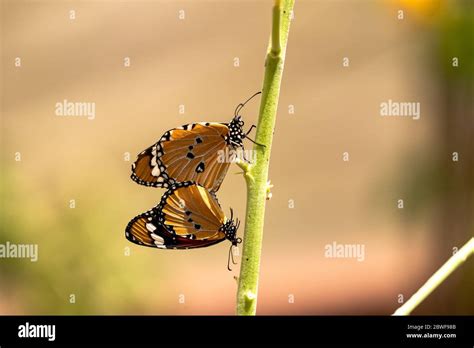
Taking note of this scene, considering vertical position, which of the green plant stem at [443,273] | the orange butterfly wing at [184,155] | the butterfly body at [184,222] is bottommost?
the green plant stem at [443,273]

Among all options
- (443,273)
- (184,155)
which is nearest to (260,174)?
(443,273)

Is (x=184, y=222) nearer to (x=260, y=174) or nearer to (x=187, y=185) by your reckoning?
(x=187, y=185)

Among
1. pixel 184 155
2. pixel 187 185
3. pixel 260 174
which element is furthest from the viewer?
pixel 184 155

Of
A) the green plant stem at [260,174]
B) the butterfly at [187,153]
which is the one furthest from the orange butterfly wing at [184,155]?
the green plant stem at [260,174]

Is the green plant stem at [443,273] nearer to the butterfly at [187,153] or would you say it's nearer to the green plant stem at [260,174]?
the green plant stem at [260,174]

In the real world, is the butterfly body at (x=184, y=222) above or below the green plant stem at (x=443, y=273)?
above

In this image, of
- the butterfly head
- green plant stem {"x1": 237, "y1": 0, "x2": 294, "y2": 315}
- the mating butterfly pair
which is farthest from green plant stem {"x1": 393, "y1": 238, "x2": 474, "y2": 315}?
the butterfly head

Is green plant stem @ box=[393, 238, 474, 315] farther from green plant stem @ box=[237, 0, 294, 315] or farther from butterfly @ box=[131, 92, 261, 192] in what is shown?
butterfly @ box=[131, 92, 261, 192]

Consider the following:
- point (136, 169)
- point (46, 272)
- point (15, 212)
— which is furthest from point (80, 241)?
point (136, 169)
